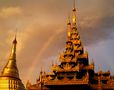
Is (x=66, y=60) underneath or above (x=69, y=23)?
underneath

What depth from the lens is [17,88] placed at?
9306cm

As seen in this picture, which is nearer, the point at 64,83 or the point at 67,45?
the point at 64,83

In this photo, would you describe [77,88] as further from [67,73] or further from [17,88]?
[17,88]

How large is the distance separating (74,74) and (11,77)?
123ft

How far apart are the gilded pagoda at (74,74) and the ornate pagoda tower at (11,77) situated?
86.7ft

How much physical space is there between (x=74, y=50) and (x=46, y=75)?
7.64 metres

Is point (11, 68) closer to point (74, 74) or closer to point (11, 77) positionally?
point (11, 77)

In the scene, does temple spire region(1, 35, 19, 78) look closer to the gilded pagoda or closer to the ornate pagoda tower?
the ornate pagoda tower

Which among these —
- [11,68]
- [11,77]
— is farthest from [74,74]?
[11,68]

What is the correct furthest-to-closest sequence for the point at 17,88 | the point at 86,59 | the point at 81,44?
1. the point at 17,88
2. the point at 81,44
3. the point at 86,59

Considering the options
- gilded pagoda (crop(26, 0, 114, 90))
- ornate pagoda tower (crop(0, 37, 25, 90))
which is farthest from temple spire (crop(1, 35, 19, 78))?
gilded pagoda (crop(26, 0, 114, 90))

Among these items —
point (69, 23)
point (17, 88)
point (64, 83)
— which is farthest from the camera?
point (17, 88)

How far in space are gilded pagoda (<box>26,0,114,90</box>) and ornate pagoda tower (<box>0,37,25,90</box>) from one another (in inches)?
1040

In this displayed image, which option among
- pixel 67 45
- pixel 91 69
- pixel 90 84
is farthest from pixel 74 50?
pixel 90 84
